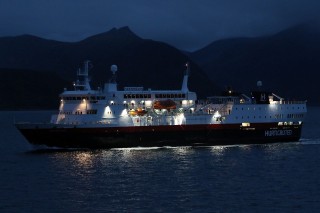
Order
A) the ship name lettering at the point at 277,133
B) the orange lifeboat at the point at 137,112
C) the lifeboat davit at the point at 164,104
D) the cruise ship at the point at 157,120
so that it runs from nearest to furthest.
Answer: the cruise ship at the point at 157,120 < the orange lifeboat at the point at 137,112 < the lifeboat davit at the point at 164,104 < the ship name lettering at the point at 277,133

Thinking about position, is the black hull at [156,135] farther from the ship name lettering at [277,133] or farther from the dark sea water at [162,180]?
the dark sea water at [162,180]

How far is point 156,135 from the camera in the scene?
67125mm

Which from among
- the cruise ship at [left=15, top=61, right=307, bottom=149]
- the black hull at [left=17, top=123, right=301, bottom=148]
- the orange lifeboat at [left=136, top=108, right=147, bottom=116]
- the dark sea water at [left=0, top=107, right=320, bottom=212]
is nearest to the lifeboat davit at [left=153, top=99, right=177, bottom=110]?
the cruise ship at [left=15, top=61, right=307, bottom=149]

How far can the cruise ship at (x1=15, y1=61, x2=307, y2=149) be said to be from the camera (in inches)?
2537

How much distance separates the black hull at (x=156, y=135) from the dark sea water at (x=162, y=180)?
95 cm

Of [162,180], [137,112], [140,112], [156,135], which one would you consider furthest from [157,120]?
[162,180]

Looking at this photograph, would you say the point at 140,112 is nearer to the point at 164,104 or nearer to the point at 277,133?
the point at 164,104

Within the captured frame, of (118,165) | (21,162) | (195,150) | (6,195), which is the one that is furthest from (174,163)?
(6,195)

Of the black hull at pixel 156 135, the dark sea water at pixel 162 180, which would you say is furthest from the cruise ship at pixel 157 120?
the dark sea water at pixel 162 180

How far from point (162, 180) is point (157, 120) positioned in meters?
19.7

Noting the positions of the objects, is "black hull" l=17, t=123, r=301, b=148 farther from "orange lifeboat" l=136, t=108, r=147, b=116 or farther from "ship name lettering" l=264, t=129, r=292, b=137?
"orange lifeboat" l=136, t=108, r=147, b=116

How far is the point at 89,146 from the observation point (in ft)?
214

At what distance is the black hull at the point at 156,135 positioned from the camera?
63906 mm

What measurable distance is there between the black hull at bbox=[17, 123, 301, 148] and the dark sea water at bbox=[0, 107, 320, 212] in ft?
3.12
